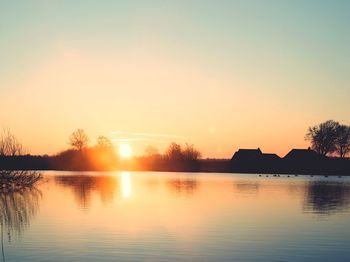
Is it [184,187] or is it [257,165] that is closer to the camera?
[184,187]

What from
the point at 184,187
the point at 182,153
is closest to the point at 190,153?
the point at 182,153

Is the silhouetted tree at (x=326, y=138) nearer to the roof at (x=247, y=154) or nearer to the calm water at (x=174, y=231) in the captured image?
the roof at (x=247, y=154)

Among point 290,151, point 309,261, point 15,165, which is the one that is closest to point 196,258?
point 309,261

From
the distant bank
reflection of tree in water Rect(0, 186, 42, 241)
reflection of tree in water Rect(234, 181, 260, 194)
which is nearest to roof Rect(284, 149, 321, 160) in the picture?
the distant bank

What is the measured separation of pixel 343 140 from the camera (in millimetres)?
124188

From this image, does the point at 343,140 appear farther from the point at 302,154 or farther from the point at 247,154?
the point at 247,154

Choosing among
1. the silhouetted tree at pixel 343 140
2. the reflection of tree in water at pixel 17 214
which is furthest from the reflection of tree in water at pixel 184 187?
the silhouetted tree at pixel 343 140

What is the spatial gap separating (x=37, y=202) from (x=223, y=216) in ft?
65.7

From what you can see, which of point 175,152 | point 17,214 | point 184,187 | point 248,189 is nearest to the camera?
point 17,214

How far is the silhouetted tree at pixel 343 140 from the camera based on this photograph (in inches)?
4862

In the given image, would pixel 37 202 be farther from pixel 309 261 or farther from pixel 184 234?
pixel 309 261

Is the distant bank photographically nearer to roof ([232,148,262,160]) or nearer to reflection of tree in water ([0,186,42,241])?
roof ([232,148,262,160])

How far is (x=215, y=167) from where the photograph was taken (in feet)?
479

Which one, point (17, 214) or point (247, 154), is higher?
point (247, 154)
